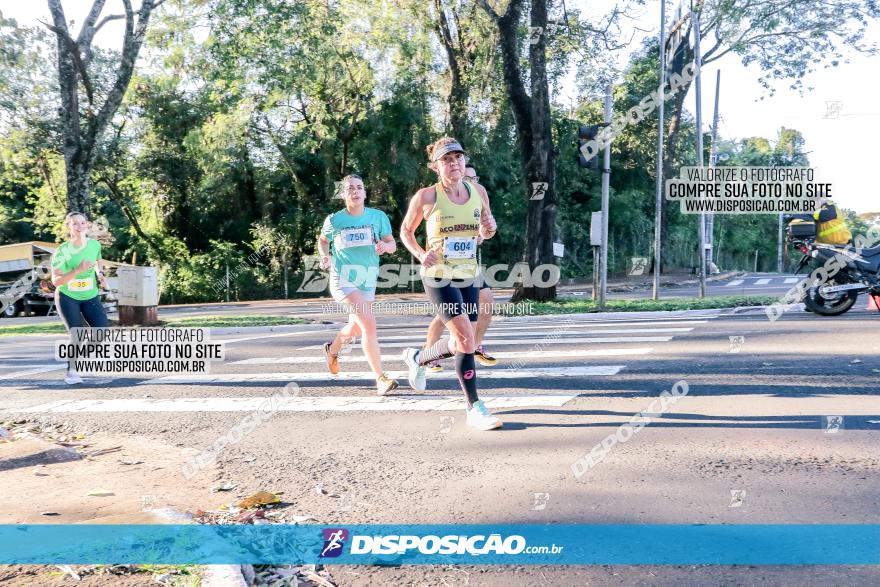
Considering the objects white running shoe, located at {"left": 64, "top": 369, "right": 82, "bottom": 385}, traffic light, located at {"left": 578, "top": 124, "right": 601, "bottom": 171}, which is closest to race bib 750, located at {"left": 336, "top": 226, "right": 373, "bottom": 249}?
white running shoe, located at {"left": 64, "top": 369, "right": 82, "bottom": 385}

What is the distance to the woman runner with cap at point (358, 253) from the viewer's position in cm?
700

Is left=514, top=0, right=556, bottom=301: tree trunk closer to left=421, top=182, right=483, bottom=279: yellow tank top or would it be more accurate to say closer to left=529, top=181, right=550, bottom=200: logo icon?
left=529, top=181, right=550, bottom=200: logo icon

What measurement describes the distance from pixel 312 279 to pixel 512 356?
77.7ft

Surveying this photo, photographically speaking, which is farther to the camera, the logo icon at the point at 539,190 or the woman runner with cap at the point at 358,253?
the logo icon at the point at 539,190

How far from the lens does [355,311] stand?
23.3ft

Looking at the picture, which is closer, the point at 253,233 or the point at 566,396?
the point at 566,396

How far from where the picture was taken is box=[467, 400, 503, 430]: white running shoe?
210 inches

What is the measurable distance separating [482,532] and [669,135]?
31.6 meters

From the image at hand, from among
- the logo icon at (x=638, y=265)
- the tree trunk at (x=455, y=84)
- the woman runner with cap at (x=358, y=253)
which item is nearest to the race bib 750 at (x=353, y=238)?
the woman runner with cap at (x=358, y=253)

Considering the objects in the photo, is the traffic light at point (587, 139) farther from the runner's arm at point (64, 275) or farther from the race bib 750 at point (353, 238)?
the runner's arm at point (64, 275)

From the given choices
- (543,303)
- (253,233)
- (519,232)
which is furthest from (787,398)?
(253,233)

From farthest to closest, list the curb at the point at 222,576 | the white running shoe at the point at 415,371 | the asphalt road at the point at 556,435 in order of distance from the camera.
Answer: the white running shoe at the point at 415,371, the asphalt road at the point at 556,435, the curb at the point at 222,576

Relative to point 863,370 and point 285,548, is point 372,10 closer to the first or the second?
point 863,370

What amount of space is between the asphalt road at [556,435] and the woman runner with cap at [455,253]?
445 mm
